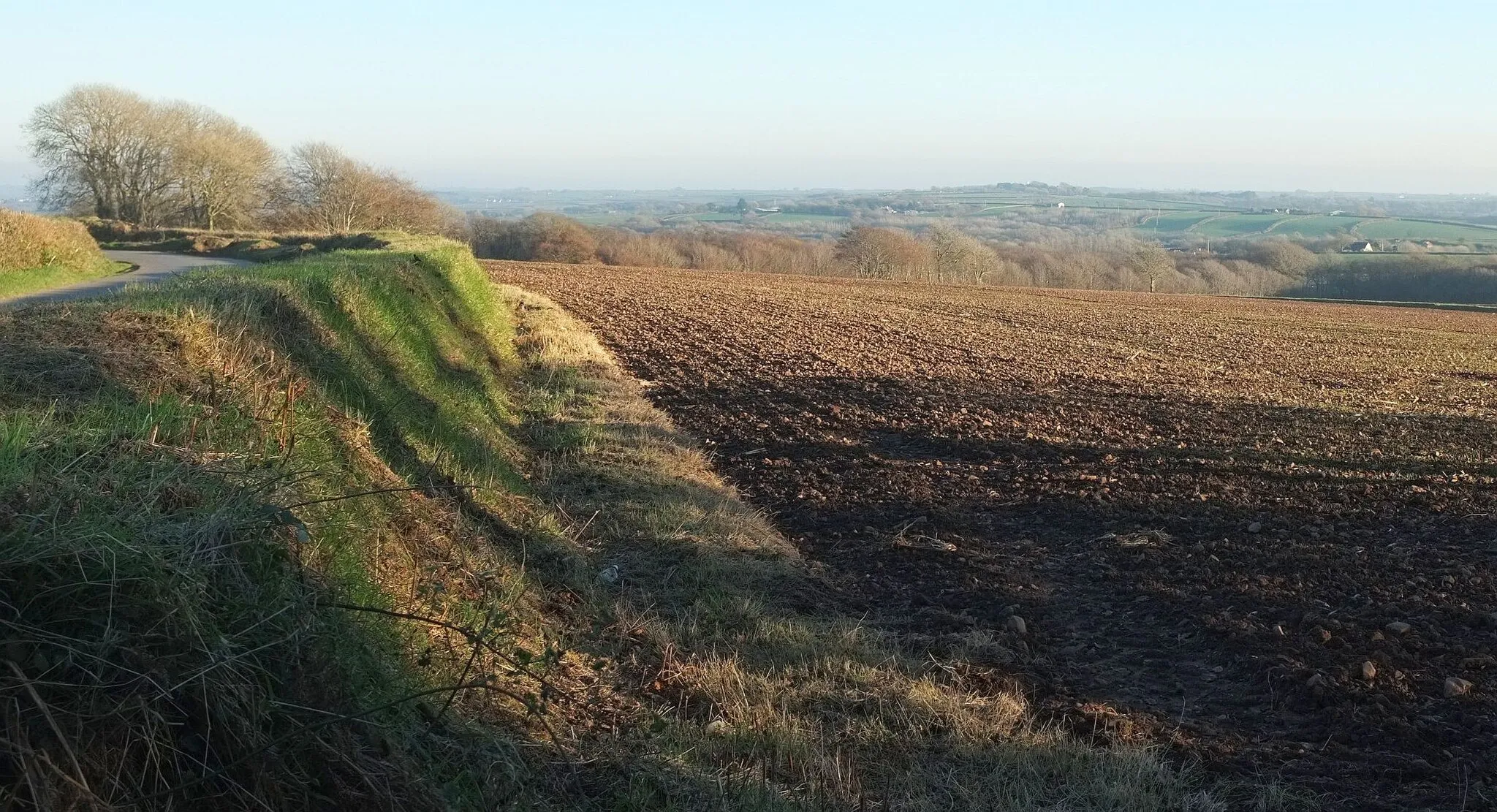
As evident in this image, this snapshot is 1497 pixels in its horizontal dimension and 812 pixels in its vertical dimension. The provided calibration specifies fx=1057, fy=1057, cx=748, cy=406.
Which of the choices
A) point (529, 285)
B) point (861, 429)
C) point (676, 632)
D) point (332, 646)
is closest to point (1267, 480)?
point (861, 429)

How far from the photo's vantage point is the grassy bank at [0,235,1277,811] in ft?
9.14

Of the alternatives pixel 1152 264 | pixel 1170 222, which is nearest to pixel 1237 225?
pixel 1170 222

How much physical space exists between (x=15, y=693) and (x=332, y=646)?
101 cm

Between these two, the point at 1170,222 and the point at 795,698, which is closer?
the point at 795,698

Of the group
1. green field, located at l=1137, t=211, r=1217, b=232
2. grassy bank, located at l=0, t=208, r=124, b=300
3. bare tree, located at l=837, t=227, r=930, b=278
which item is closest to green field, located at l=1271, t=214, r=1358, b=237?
green field, located at l=1137, t=211, r=1217, b=232

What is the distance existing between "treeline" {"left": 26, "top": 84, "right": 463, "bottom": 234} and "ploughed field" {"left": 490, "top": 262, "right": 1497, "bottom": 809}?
1473 inches

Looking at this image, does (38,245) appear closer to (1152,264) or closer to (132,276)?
(132,276)

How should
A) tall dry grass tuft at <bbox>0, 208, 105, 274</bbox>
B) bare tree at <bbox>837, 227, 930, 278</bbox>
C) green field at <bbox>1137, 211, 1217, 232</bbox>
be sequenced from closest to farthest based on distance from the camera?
1. tall dry grass tuft at <bbox>0, 208, 105, 274</bbox>
2. bare tree at <bbox>837, 227, 930, 278</bbox>
3. green field at <bbox>1137, 211, 1217, 232</bbox>

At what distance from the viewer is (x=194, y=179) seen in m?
52.2

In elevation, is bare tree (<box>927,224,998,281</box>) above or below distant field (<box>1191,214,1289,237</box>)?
below

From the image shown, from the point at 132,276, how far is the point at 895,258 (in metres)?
67.3

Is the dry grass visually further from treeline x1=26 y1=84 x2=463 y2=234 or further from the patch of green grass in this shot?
treeline x1=26 y1=84 x2=463 y2=234

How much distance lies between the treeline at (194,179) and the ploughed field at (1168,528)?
1473 inches

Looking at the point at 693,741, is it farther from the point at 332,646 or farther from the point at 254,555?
the point at 254,555
